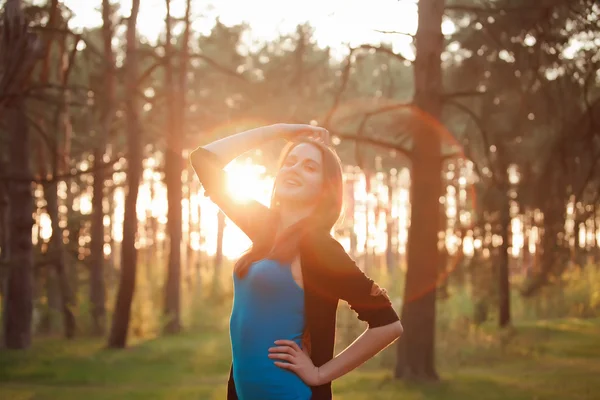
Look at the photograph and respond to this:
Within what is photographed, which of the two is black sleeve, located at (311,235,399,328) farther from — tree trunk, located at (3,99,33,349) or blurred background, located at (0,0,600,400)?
tree trunk, located at (3,99,33,349)

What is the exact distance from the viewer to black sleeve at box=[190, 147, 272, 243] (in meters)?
3.37

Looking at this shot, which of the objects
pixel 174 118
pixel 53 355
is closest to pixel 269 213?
pixel 53 355

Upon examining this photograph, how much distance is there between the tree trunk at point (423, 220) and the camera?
13.3 m

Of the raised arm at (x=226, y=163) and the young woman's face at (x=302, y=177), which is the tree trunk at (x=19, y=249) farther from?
the young woman's face at (x=302, y=177)

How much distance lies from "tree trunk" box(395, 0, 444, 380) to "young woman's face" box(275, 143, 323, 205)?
10214 mm

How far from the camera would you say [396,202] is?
6038 centimetres

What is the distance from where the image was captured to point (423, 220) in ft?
44.1

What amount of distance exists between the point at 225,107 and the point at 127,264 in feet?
44.9

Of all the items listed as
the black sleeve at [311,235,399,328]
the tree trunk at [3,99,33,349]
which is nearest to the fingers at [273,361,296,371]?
the black sleeve at [311,235,399,328]

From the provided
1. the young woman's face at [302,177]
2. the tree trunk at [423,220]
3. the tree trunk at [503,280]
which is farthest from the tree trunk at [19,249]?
the young woman's face at [302,177]

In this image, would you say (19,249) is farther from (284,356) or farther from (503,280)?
(284,356)

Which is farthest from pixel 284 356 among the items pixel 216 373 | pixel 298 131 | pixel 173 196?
pixel 173 196

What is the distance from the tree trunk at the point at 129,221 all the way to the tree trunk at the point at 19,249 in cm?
187

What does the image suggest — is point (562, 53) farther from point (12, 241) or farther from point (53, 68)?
point (53, 68)
